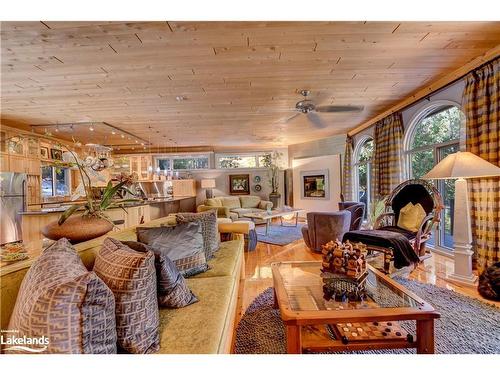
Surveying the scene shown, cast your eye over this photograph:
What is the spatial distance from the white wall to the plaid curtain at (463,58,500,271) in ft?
12.7

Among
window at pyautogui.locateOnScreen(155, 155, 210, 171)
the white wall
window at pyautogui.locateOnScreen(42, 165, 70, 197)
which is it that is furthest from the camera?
window at pyautogui.locateOnScreen(155, 155, 210, 171)

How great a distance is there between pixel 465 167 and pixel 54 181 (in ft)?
25.5

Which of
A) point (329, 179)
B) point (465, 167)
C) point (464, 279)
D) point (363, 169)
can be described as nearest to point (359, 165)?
point (363, 169)

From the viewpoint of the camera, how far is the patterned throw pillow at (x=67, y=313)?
2.44 feet

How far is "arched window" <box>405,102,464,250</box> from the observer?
10.8ft

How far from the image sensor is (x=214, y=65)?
254 cm

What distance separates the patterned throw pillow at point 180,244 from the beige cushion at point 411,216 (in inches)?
112

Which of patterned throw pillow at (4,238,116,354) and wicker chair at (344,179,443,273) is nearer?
patterned throw pillow at (4,238,116,354)

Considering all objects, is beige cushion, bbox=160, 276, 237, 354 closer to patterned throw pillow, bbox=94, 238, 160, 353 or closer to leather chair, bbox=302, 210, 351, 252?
patterned throw pillow, bbox=94, 238, 160, 353

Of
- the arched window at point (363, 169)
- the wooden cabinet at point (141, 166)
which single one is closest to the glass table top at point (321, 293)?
the arched window at point (363, 169)

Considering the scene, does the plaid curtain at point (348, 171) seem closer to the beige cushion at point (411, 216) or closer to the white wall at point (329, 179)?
the white wall at point (329, 179)

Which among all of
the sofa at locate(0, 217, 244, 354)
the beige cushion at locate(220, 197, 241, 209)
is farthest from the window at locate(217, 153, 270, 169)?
the sofa at locate(0, 217, 244, 354)
